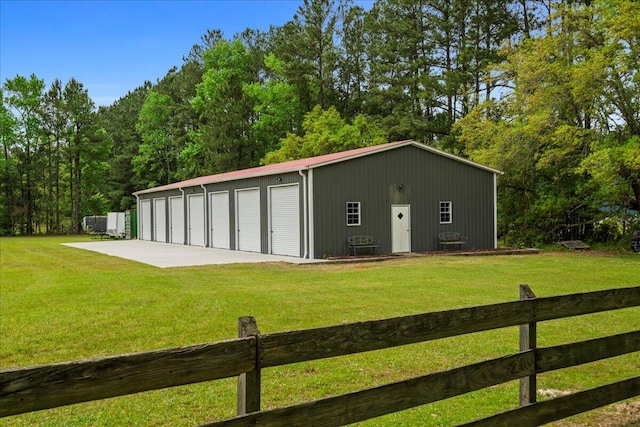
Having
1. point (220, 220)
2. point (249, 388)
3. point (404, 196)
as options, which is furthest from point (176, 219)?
point (249, 388)

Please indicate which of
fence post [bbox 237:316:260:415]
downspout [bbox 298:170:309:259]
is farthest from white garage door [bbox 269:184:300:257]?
fence post [bbox 237:316:260:415]

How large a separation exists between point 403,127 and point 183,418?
118ft

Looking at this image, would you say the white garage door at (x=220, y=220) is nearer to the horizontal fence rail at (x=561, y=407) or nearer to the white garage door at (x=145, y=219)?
the white garage door at (x=145, y=219)

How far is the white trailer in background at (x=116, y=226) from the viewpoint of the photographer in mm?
40844

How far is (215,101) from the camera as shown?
49219 mm

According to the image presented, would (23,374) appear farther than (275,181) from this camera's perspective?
No

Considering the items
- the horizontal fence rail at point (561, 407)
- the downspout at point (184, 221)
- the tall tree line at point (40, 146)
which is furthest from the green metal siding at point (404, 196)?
the tall tree line at point (40, 146)

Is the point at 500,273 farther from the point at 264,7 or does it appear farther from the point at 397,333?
the point at 264,7

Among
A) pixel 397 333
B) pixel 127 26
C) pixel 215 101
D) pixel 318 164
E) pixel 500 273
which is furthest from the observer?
pixel 215 101

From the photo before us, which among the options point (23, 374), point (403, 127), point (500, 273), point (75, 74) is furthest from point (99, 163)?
point (23, 374)

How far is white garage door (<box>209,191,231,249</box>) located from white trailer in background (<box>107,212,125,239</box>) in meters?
15.3

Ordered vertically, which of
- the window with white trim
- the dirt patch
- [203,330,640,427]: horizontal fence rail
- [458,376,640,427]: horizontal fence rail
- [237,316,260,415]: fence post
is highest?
the window with white trim

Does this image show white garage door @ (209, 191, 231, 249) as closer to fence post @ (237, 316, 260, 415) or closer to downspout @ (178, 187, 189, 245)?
downspout @ (178, 187, 189, 245)

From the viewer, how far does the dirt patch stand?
4.39m
